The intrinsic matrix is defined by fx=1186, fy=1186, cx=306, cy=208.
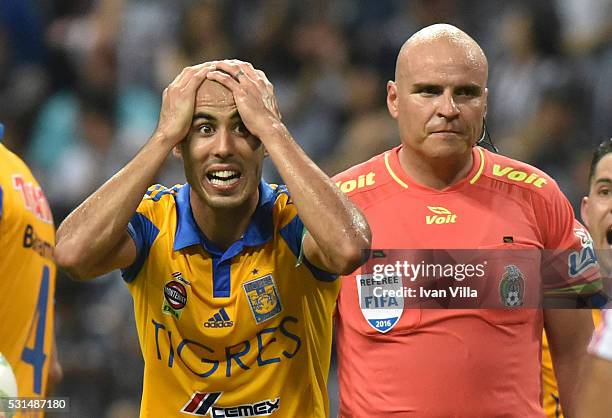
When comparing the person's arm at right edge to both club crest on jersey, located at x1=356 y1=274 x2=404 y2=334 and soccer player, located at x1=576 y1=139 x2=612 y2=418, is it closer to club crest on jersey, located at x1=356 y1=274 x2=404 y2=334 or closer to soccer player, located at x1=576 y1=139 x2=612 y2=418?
club crest on jersey, located at x1=356 y1=274 x2=404 y2=334

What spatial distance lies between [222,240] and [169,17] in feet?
17.3

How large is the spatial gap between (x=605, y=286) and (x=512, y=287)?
59 centimetres

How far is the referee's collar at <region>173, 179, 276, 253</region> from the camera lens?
4129 millimetres

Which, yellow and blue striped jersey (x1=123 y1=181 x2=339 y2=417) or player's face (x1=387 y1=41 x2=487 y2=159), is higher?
player's face (x1=387 y1=41 x2=487 y2=159)

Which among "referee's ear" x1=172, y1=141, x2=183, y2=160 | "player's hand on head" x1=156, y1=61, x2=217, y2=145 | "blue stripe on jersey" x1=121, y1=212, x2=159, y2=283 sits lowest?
"blue stripe on jersey" x1=121, y1=212, x2=159, y2=283

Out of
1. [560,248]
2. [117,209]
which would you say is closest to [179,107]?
[117,209]

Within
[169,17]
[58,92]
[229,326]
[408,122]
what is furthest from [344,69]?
[229,326]

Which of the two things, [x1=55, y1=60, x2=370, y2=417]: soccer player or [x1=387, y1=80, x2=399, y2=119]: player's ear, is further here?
[x1=387, y1=80, x2=399, y2=119]: player's ear

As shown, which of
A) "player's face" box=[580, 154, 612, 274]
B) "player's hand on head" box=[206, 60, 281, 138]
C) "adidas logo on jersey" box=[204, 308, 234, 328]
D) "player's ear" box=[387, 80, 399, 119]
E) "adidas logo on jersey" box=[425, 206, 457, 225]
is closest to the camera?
"player's hand on head" box=[206, 60, 281, 138]

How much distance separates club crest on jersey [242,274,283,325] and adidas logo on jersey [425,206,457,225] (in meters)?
0.68

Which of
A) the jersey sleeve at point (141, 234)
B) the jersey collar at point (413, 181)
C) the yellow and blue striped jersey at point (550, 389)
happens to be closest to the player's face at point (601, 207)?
the yellow and blue striped jersey at point (550, 389)

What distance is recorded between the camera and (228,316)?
13.4 feet

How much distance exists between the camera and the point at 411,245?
438 centimetres

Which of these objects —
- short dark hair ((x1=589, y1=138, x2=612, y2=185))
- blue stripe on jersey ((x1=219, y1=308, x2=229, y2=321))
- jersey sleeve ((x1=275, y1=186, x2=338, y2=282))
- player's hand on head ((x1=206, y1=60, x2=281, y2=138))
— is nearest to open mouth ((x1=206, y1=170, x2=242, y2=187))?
player's hand on head ((x1=206, y1=60, x2=281, y2=138))
